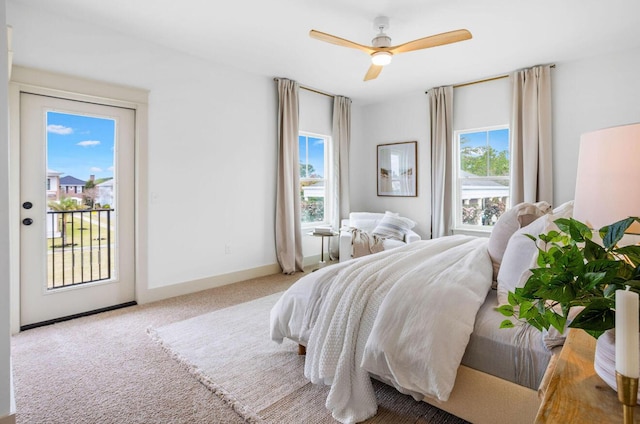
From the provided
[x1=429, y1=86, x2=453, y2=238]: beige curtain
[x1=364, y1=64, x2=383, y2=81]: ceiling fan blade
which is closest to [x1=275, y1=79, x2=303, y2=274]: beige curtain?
[x1=364, y1=64, x2=383, y2=81]: ceiling fan blade

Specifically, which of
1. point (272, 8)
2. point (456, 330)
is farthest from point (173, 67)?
point (456, 330)

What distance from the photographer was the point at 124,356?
2.36 m

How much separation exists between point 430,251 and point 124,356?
7.42 ft

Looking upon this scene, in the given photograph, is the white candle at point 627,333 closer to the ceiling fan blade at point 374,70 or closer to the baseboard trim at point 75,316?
the ceiling fan blade at point 374,70

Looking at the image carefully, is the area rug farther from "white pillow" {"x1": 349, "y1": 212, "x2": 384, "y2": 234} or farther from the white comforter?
"white pillow" {"x1": 349, "y1": 212, "x2": 384, "y2": 234}

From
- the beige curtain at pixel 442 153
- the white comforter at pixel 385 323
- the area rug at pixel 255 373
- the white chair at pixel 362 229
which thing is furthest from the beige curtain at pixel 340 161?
the white comforter at pixel 385 323

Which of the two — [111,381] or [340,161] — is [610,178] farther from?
[340,161]

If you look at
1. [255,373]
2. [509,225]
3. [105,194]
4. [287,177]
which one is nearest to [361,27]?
[287,177]

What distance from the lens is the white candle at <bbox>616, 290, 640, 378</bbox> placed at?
1.76 feet

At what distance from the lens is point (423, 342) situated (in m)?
1.48

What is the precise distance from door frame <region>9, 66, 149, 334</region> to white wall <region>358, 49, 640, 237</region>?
132 inches

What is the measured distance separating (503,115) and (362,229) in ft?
7.77

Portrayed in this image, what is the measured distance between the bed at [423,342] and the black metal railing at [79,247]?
2.30 m

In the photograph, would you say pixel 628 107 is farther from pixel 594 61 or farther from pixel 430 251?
pixel 430 251
